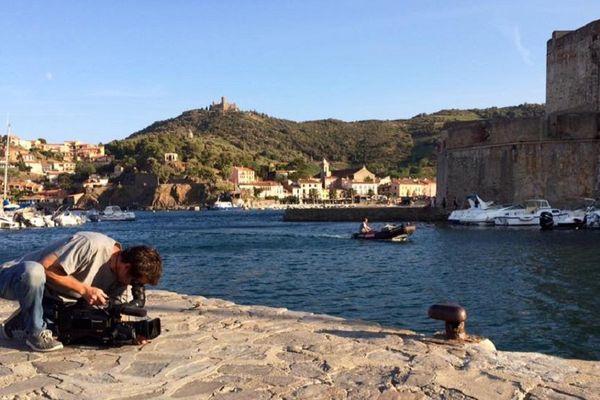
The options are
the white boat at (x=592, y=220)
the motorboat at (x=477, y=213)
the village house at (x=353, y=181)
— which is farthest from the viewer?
the village house at (x=353, y=181)

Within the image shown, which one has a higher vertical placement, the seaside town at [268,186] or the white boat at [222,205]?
the seaside town at [268,186]

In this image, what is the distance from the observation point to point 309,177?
112 m

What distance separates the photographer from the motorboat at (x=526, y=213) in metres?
28.0

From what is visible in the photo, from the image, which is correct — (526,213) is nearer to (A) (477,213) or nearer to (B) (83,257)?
(A) (477,213)

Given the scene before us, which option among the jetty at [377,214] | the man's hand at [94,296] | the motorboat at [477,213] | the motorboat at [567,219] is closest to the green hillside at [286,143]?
the jetty at [377,214]

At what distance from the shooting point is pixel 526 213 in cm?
2861

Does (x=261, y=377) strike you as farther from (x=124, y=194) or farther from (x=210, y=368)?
(x=124, y=194)

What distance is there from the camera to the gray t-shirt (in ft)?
12.2

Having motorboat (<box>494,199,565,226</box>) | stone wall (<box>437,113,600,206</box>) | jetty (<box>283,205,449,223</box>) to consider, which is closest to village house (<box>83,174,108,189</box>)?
jetty (<box>283,205,449,223</box>)

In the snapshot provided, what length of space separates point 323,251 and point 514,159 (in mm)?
14561

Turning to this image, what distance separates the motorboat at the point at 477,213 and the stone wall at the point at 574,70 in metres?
6.50

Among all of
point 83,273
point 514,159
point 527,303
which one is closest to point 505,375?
point 83,273

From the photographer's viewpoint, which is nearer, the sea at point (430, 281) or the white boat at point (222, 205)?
the sea at point (430, 281)

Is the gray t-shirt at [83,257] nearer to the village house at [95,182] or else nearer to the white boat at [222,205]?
the white boat at [222,205]
